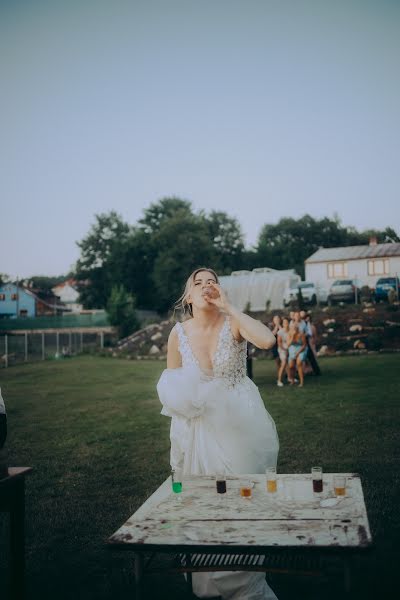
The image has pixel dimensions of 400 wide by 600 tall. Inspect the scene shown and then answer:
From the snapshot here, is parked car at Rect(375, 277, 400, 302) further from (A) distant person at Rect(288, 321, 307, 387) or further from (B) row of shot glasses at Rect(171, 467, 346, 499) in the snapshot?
(B) row of shot glasses at Rect(171, 467, 346, 499)

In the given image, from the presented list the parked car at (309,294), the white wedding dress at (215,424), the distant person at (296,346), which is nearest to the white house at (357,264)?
the parked car at (309,294)

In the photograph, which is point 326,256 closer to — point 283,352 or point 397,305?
point 397,305

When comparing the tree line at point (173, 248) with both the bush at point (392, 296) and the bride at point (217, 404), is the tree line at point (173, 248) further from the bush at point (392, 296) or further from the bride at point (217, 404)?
the bride at point (217, 404)

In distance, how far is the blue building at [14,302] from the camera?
79250mm

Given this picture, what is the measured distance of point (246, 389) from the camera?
13.0ft

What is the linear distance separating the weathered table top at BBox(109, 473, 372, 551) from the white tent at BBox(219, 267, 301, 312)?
36290mm

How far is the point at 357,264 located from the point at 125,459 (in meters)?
39.7

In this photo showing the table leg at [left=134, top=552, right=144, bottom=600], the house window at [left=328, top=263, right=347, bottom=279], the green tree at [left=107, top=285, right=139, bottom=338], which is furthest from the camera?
the house window at [left=328, top=263, right=347, bottom=279]

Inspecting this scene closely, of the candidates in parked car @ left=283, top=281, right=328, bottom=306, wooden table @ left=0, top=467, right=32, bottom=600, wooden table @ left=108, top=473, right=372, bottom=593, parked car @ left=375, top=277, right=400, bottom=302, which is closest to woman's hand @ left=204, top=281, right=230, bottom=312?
wooden table @ left=108, top=473, right=372, bottom=593

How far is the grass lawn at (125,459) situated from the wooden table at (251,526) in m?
0.41

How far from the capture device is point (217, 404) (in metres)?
3.76

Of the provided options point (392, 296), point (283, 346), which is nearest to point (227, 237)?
point (392, 296)

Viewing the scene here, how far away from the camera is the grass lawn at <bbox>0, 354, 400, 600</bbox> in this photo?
13.3 ft

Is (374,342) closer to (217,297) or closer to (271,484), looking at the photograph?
(217,297)
